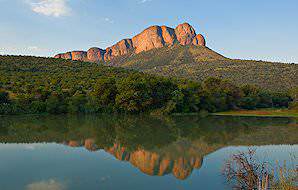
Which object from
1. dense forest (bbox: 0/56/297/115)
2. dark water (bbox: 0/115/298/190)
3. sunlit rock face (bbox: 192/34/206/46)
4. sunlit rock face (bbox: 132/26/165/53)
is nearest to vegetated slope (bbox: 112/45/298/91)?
dense forest (bbox: 0/56/297/115)

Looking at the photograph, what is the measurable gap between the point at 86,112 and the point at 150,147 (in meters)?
32.4

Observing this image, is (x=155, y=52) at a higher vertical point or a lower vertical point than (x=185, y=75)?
higher

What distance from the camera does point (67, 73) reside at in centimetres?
6588

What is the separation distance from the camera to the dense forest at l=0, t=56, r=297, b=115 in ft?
158

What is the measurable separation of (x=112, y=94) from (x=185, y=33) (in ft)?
459

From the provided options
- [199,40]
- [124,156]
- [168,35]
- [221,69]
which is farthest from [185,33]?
[124,156]

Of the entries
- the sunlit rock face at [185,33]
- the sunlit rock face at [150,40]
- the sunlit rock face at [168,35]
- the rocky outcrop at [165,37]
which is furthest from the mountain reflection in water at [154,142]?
the sunlit rock face at [168,35]

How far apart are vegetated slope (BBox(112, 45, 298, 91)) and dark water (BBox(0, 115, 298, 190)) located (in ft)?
182

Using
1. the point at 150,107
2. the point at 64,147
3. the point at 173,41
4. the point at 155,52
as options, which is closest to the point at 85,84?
the point at 150,107

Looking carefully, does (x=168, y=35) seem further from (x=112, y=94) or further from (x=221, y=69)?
(x=112, y=94)

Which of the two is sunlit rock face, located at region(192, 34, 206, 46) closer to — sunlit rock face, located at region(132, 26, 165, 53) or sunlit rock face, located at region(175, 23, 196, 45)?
sunlit rock face, located at region(175, 23, 196, 45)

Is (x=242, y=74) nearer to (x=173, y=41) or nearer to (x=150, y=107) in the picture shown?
(x=150, y=107)

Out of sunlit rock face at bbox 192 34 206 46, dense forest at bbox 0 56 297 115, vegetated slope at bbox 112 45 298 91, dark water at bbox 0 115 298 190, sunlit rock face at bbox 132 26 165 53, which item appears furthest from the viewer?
sunlit rock face at bbox 132 26 165 53

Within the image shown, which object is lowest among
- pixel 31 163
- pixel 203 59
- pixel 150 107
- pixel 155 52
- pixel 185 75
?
pixel 31 163
